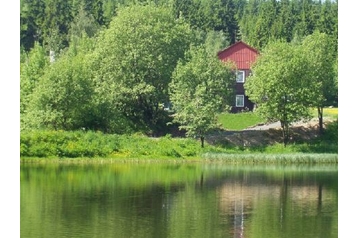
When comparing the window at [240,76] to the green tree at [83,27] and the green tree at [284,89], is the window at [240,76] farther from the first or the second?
the green tree at [83,27]

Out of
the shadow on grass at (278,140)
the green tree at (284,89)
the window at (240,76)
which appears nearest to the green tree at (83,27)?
the window at (240,76)

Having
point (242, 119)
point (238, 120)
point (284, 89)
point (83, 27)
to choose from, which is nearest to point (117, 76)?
point (238, 120)

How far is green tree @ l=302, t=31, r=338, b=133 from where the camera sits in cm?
4547

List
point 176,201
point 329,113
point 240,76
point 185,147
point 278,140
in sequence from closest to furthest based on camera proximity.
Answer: point 176,201, point 185,147, point 278,140, point 329,113, point 240,76

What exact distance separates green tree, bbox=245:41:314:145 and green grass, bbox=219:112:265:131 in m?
3.94

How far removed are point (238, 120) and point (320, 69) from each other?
687cm

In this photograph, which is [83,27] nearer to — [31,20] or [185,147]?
[31,20]

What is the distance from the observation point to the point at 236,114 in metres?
52.5

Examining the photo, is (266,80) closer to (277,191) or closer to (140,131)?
(140,131)

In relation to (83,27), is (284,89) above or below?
below

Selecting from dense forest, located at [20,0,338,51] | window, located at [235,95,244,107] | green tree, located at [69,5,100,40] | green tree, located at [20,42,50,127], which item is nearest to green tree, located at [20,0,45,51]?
dense forest, located at [20,0,338,51]

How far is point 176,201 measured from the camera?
91.0 ft

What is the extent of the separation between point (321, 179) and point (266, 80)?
38.7 feet

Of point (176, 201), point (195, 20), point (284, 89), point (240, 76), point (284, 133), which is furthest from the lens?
point (195, 20)
